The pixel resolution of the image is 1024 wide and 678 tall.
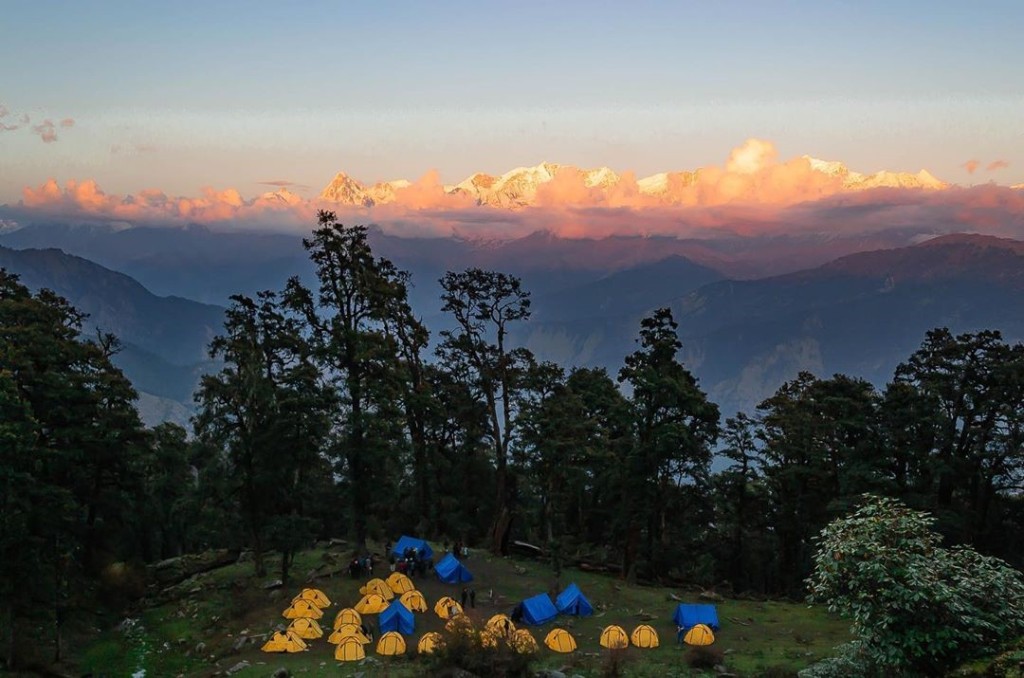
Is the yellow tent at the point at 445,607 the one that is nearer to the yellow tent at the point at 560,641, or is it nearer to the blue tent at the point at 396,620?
the blue tent at the point at 396,620

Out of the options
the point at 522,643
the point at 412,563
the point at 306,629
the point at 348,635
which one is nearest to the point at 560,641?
the point at 522,643

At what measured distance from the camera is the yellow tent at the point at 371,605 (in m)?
36.8

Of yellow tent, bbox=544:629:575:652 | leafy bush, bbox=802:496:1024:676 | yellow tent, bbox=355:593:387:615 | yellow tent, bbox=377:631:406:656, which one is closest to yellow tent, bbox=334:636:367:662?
yellow tent, bbox=377:631:406:656

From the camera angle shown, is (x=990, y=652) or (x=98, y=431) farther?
(x=98, y=431)

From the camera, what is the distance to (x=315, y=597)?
122 feet

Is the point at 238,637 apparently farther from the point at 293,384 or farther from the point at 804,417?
the point at 804,417

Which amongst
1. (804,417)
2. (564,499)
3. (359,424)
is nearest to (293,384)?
(359,424)

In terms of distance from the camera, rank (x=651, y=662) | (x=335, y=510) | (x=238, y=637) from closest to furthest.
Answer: (x=651, y=662)
(x=238, y=637)
(x=335, y=510)

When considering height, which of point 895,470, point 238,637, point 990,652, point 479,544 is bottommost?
point 479,544

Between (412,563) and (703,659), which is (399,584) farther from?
(703,659)

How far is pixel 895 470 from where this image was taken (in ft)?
146

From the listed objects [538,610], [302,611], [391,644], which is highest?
[391,644]

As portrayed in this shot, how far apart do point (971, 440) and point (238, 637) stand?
4126cm

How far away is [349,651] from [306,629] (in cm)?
349
